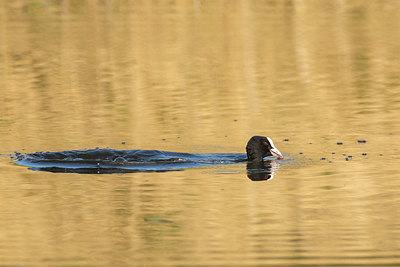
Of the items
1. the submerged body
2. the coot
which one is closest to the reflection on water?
the submerged body

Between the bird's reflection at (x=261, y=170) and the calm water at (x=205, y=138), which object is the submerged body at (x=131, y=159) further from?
the calm water at (x=205, y=138)

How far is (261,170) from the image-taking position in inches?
641

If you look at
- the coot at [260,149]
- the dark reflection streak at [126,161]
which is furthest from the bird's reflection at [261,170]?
the coot at [260,149]

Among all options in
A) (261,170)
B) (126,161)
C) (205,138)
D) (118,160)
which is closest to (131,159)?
(126,161)

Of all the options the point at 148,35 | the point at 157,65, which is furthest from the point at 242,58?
the point at 148,35

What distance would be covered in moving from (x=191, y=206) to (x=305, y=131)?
21.0 ft

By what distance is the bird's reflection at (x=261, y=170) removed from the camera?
15.7 metres

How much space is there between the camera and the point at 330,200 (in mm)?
13734

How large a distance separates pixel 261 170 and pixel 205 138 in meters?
2.79

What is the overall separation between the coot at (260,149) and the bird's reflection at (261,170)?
0.15 meters

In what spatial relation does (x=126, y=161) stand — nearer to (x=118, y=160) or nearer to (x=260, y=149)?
(x=118, y=160)

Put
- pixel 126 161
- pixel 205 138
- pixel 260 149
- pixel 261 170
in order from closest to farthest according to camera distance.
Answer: pixel 261 170
pixel 126 161
pixel 260 149
pixel 205 138

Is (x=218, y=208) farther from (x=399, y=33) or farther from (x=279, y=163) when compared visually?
(x=399, y=33)

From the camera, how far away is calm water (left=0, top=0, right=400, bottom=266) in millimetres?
11492
